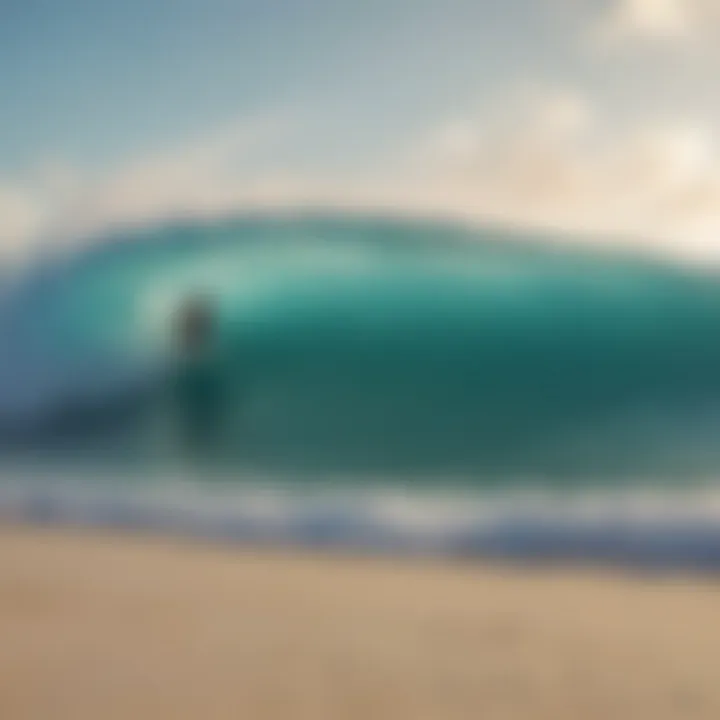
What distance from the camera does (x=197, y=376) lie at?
1466 mm

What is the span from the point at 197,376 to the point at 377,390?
323 mm

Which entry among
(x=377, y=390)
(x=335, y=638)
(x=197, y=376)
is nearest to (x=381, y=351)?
(x=377, y=390)

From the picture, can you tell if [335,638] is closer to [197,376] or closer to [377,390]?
[377,390]

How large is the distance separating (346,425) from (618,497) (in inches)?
18.5

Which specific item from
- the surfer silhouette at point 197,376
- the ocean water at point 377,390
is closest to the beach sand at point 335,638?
the ocean water at point 377,390

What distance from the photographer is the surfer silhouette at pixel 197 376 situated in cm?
145

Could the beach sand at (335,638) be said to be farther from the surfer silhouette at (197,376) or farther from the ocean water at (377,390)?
the surfer silhouette at (197,376)

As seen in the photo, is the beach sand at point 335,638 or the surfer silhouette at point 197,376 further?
the surfer silhouette at point 197,376

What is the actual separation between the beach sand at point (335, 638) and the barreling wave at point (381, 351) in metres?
0.20

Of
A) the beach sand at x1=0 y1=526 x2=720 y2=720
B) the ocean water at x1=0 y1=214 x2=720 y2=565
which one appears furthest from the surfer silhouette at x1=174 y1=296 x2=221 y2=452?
the beach sand at x1=0 y1=526 x2=720 y2=720

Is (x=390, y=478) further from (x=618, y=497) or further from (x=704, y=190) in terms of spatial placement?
(x=704, y=190)

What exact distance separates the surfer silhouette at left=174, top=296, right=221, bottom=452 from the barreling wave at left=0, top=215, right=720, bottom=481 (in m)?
0.02

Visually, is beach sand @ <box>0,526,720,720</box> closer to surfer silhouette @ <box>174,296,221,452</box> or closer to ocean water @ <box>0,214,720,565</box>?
ocean water @ <box>0,214,720,565</box>

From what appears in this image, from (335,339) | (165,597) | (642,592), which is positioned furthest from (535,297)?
(165,597)
